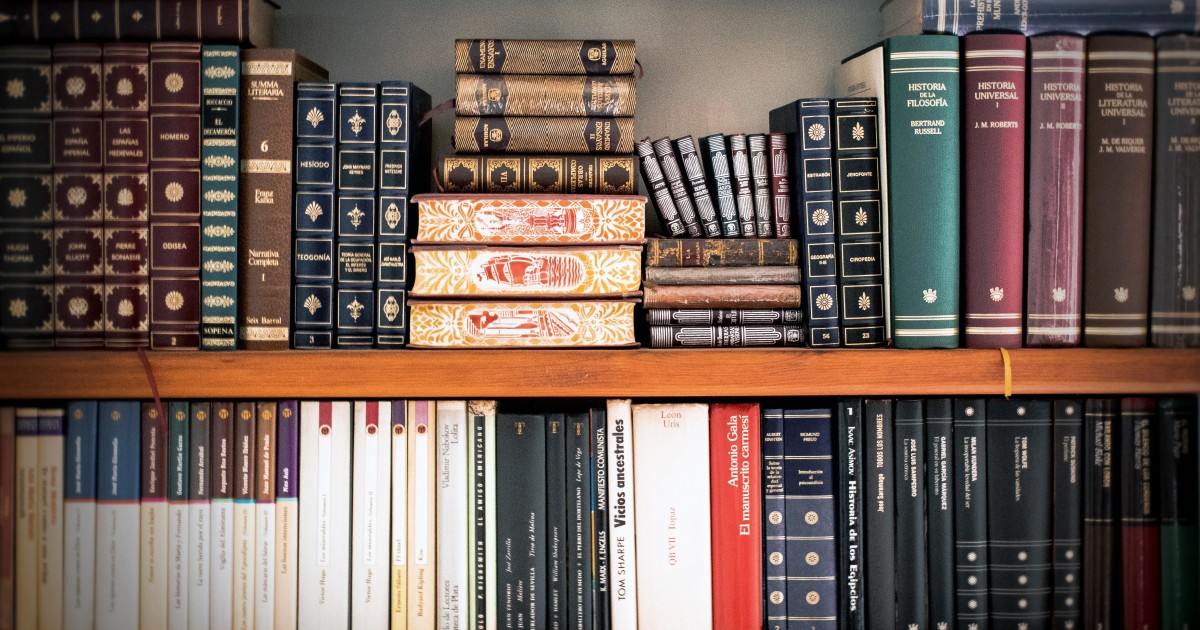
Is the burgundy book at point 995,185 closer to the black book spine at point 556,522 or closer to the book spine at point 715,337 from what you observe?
the book spine at point 715,337

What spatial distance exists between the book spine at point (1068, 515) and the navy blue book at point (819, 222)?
0.91 feet

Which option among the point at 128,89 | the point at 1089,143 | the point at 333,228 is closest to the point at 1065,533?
the point at 1089,143

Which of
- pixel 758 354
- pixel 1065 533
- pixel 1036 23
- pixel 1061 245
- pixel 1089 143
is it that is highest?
pixel 1036 23

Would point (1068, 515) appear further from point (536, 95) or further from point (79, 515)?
point (79, 515)

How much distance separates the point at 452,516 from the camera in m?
0.93

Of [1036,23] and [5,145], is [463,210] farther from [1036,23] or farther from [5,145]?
[1036,23]

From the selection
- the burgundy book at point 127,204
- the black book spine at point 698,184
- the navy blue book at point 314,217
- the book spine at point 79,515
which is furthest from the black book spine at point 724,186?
the book spine at point 79,515

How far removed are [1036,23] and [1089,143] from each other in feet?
0.50

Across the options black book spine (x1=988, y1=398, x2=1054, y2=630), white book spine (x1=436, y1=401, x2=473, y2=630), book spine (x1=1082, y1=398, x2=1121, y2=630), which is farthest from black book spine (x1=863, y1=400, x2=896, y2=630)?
white book spine (x1=436, y1=401, x2=473, y2=630)

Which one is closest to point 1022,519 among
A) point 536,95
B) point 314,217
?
point 536,95

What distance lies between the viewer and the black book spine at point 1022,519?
93 cm

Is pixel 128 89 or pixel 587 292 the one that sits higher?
pixel 128 89

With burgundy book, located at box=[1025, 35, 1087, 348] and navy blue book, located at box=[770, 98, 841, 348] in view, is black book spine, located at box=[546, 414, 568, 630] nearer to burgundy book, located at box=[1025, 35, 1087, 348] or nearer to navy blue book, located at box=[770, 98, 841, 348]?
navy blue book, located at box=[770, 98, 841, 348]

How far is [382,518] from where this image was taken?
932mm
